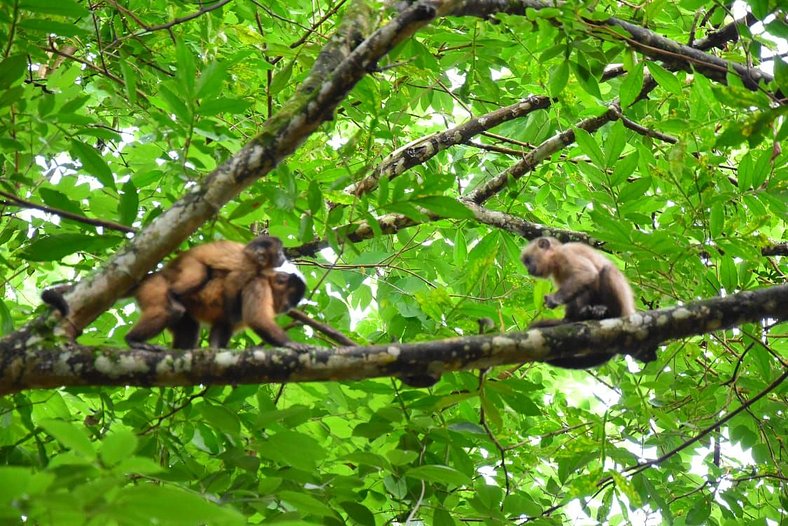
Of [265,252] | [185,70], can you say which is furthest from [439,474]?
[185,70]

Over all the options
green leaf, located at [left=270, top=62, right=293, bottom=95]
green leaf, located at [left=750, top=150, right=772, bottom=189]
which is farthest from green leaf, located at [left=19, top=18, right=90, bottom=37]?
green leaf, located at [left=750, top=150, right=772, bottom=189]

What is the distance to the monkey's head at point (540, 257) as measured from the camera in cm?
778

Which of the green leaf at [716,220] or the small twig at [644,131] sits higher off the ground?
the small twig at [644,131]

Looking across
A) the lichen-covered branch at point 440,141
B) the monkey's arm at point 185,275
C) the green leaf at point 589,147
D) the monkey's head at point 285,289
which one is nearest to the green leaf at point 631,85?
the green leaf at point 589,147

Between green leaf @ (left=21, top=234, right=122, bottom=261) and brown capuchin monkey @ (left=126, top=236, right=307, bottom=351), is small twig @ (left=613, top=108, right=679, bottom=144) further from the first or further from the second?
green leaf @ (left=21, top=234, right=122, bottom=261)

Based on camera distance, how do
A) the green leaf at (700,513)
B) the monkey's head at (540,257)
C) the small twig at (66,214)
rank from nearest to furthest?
the small twig at (66,214) < the monkey's head at (540,257) < the green leaf at (700,513)

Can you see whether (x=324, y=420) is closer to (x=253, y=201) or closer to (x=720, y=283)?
(x=253, y=201)

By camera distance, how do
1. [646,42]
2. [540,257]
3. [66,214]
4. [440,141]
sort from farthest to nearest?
[440,141]
[540,257]
[646,42]
[66,214]

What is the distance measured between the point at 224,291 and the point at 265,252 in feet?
1.48

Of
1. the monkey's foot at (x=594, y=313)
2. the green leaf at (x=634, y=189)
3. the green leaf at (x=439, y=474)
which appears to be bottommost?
the green leaf at (x=439, y=474)

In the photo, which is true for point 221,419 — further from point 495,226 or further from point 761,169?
point 495,226

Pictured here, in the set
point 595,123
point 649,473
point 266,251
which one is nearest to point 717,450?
point 649,473

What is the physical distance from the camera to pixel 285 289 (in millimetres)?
6320

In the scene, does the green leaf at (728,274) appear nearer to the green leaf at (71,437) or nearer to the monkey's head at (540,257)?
the monkey's head at (540,257)
